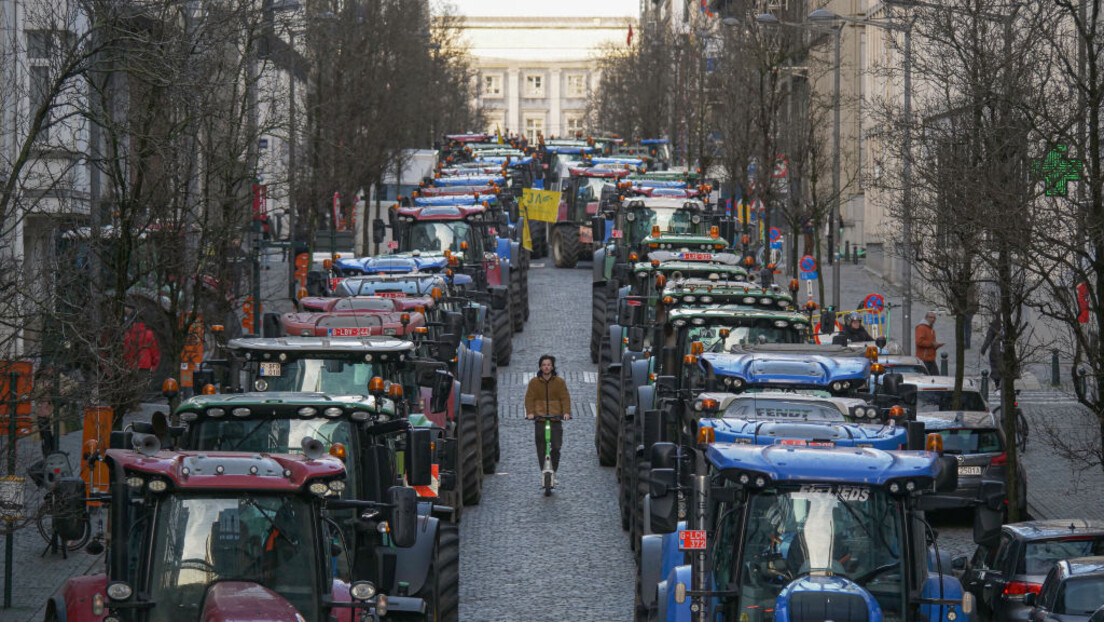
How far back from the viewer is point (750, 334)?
2112 centimetres

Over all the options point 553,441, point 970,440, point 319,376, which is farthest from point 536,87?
point 319,376

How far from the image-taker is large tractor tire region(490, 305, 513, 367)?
1347 inches

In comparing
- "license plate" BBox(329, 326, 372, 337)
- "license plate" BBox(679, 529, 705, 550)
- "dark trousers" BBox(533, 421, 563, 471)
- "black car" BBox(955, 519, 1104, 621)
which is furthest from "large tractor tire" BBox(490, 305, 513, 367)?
"license plate" BBox(679, 529, 705, 550)

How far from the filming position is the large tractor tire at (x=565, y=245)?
51562mm

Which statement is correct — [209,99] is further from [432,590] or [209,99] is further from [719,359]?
[432,590]

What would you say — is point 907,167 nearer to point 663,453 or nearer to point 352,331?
point 352,331

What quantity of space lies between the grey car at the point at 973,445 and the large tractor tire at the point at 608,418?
4025 millimetres

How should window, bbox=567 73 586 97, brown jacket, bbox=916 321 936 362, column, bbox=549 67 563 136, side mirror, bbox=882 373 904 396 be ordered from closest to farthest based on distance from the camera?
side mirror, bbox=882 373 904 396 < brown jacket, bbox=916 321 936 362 < window, bbox=567 73 586 97 < column, bbox=549 67 563 136

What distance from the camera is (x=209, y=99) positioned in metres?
23.2

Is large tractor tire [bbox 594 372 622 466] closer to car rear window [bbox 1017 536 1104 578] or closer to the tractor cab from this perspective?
car rear window [bbox 1017 536 1104 578]

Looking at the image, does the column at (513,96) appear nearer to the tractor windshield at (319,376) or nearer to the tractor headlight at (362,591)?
the tractor windshield at (319,376)

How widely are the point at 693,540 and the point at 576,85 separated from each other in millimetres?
170558

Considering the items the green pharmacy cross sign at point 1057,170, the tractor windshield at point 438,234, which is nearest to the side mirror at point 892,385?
the green pharmacy cross sign at point 1057,170

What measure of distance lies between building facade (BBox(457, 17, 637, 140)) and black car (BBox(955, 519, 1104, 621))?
16255 centimetres
